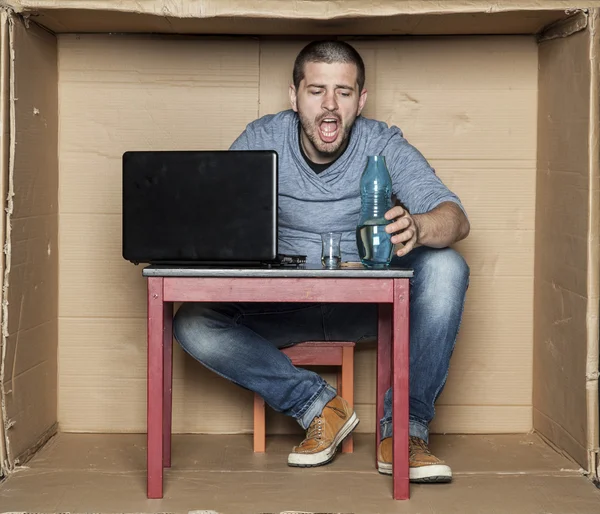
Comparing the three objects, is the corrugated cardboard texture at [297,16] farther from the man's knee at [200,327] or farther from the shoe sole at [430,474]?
the shoe sole at [430,474]

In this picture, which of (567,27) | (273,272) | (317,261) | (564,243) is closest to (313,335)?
(317,261)

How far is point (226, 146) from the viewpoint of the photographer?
90.7 inches

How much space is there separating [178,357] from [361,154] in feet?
2.39

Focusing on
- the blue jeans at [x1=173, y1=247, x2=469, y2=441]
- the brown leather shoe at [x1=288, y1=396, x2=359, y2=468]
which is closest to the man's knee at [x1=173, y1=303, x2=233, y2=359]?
the blue jeans at [x1=173, y1=247, x2=469, y2=441]

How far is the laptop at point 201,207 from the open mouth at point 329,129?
1.47 ft

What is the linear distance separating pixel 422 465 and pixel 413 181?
0.62 m

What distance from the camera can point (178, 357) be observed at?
91.7 inches

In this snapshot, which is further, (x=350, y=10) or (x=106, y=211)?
(x=106, y=211)

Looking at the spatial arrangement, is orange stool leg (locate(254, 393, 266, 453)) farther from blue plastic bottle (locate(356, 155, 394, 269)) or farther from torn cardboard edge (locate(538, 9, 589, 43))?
torn cardboard edge (locate(538, 9, 589, 43))

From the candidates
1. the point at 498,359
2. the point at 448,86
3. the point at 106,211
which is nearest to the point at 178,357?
the point at 106,211

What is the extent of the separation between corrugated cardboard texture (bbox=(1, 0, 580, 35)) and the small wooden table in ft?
1.96

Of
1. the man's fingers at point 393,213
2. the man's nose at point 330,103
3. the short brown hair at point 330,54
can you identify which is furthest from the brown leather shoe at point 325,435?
the short brown hair at point 330,54

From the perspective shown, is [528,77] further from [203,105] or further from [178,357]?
[178,357]

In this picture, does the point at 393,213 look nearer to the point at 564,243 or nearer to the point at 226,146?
the point at 564,243
